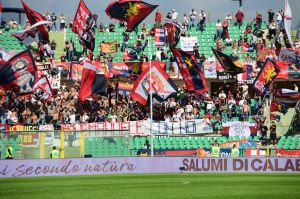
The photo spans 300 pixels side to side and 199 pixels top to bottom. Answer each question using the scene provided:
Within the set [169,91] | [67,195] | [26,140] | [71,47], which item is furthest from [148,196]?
[71,47]

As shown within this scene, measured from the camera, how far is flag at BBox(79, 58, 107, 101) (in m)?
44.0

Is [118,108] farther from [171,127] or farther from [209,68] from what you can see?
[209,68]

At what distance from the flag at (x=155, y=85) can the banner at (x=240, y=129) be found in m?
4.67

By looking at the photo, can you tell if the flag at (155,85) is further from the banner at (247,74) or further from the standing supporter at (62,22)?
the standing supporter at (62,22)

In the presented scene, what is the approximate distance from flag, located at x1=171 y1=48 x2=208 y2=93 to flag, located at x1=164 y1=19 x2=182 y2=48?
5.63m

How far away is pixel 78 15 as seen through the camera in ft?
153

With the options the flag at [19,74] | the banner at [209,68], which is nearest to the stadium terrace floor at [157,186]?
the flag at [19,74]

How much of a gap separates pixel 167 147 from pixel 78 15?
10288 mm

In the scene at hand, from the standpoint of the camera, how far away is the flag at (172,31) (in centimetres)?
4944

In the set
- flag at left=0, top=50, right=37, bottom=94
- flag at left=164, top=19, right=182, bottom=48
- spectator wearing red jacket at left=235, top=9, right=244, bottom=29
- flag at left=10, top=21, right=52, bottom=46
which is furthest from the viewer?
spectator wearing red jacket at left=235, top=9, right=244, bottom=29

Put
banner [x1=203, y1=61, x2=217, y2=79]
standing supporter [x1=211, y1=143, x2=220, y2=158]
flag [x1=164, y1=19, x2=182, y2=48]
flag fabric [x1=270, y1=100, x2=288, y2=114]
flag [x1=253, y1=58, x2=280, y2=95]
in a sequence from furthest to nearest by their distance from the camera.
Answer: banner [x1=203, y1=61, x2=217, y2=79] → flag [x1=164, y1=19, x2=182, y2=48] → flag fabric [x1=270, y1=100, x2=288, y2=114] → flag [x1=253, y1=58, x2=280, y2=95] → standing supporter [x1=211, y1=143, x2=220, y2=158]

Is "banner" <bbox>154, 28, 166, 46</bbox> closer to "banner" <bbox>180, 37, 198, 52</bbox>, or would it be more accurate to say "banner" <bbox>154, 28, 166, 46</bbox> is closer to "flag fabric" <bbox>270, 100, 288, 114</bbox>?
"banner" <bbox>180, 37, 198, 52</bbox>

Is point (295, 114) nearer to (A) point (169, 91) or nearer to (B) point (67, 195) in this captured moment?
(A) point (169, 91)

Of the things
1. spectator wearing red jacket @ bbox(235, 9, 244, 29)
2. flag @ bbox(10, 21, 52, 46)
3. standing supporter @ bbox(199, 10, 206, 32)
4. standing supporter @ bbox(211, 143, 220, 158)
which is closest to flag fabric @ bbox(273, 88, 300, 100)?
standing supporter @ bbox(211, 143, 220, 158)
